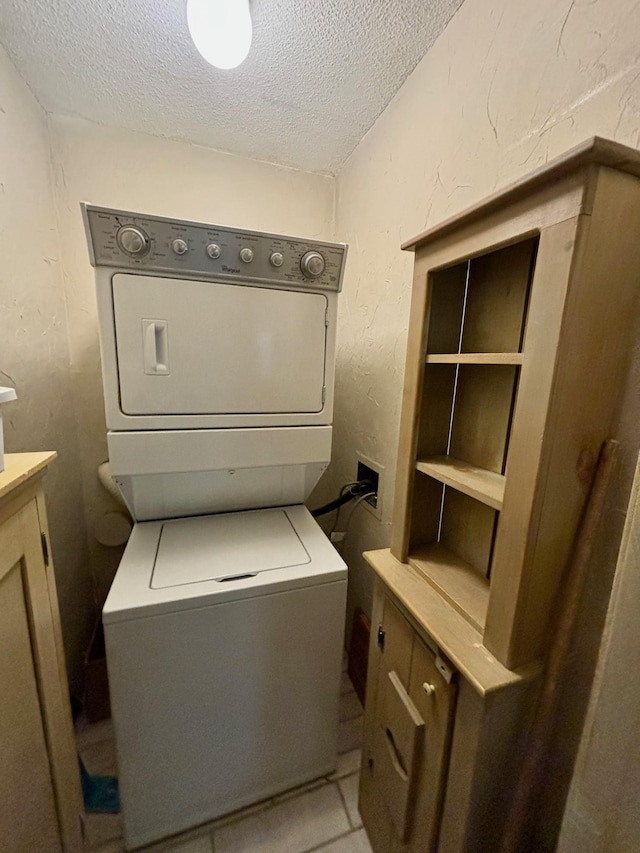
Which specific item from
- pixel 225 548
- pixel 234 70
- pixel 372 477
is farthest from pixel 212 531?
pixel 234 70

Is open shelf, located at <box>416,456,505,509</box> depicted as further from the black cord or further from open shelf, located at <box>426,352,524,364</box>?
the black cord

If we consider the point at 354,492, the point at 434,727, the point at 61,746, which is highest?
the point at 354,492

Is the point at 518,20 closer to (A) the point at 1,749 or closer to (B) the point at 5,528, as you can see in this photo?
(B) the point at 5,528

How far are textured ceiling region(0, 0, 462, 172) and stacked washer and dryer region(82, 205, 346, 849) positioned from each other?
0.60 meters

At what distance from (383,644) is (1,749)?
0.88 metres

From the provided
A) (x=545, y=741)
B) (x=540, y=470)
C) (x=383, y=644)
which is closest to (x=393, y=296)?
(x=540, y=470)

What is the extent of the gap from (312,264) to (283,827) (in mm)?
1914

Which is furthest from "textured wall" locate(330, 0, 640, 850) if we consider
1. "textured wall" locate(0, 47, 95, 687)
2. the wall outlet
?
"textured wall" locate(0, 47, 95, 687)

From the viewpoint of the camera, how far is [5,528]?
65cm

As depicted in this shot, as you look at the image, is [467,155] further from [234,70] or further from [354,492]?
[354,492]

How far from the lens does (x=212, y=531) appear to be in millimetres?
1250

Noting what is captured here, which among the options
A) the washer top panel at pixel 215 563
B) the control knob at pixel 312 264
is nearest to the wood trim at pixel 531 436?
the washer top panel at pixel 215 563

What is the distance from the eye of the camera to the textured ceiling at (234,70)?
98 cm

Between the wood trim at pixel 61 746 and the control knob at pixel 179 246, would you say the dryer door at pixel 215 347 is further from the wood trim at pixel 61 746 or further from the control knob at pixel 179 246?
the wood trim at pixel 61 746
